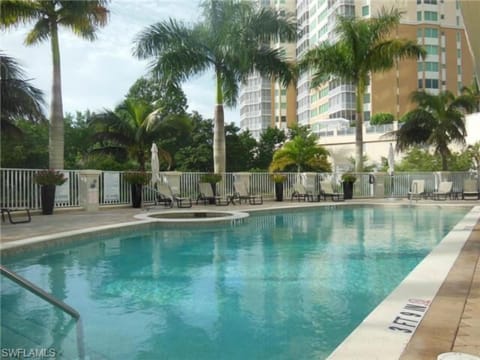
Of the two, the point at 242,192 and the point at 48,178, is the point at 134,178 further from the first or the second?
the point at 242,192

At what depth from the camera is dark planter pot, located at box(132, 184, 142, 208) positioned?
15172 millimetres

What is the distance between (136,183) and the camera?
15109mm

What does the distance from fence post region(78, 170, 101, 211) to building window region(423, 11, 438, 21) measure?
188 feet

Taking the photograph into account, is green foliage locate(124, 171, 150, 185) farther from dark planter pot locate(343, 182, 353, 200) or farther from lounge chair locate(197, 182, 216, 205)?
dark planter pot locate(343, 182, 353, 200)

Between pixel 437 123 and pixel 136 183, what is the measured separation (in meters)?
15.6

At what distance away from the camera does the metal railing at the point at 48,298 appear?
248 cm

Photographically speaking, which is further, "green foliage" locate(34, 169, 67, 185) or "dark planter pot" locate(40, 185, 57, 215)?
"dark planter pot" locate(40, 185, 57, 215)

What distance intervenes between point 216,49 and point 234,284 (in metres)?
13.4

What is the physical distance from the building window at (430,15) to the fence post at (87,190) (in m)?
57.2

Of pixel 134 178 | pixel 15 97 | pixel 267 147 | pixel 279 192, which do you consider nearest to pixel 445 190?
pixel 279 192

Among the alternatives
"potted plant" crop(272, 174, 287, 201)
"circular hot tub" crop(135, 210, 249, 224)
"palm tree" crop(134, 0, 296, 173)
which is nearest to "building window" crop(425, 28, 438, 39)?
"palm tree" crop(134, 0, 296, 173)

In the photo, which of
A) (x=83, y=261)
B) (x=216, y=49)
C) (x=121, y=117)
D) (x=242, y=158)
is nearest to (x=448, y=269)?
(x=83, y=261)

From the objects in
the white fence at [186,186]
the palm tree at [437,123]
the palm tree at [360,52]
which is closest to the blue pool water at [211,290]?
the white fence at [186,186]

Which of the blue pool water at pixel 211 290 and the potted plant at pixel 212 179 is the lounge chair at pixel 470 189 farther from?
the potted plant at pixel 212 179
